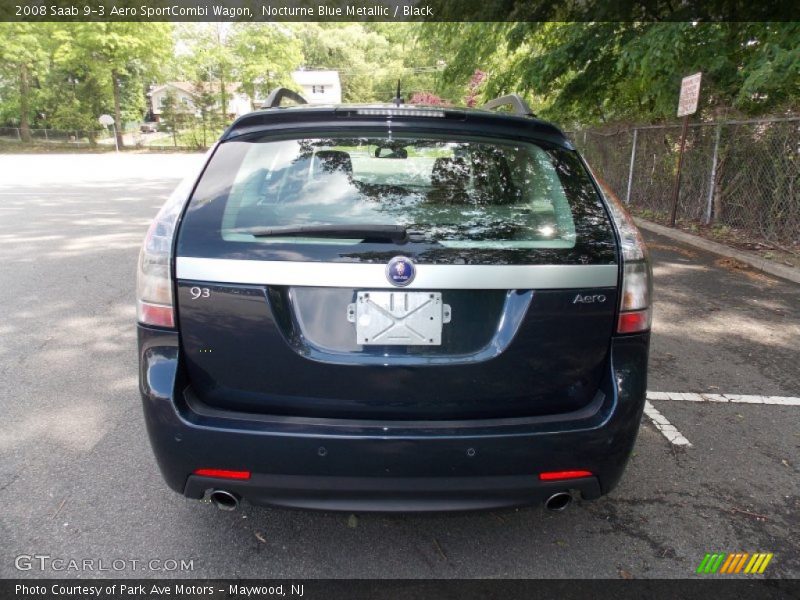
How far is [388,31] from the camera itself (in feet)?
245

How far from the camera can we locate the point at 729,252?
807cm

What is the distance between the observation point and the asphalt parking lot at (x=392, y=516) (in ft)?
7.64

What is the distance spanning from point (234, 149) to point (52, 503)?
1.76 metres

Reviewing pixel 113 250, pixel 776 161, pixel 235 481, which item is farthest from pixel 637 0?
pixel 235 481

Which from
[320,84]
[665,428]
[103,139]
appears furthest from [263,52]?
[665,428]

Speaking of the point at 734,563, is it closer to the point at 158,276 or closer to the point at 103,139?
the point at 158,276

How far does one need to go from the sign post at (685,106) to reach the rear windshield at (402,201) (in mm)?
8221

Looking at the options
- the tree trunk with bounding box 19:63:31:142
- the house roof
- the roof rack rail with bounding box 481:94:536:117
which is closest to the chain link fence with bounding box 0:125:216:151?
the tree trunk with bounding box 19:63:31:142

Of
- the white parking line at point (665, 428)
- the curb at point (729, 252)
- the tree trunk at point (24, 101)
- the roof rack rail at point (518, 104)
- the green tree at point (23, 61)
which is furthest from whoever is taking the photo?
the tree trunk at point (24, 101)

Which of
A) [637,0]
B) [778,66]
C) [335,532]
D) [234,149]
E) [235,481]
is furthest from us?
[637,0]

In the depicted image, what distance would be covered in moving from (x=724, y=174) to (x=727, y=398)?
7132mm

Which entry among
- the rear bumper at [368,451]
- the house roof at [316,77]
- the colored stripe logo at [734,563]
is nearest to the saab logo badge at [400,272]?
the rear bumper at [368,451]

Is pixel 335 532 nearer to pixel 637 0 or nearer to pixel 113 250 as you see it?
pixel 113 250

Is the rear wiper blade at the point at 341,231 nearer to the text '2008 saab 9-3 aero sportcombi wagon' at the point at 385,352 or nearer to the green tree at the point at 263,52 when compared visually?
the text '2008 saab 9-3 aero sportcombi wagon' at the point at 385,352
